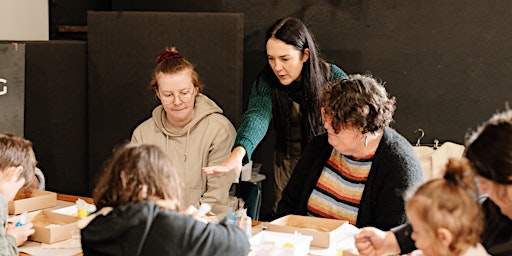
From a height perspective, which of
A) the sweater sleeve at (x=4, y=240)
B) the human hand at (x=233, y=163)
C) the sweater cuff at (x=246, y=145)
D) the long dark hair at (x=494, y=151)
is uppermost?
the long dark hair at (x=494, y=151)

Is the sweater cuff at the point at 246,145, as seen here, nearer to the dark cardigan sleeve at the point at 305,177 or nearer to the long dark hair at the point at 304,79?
the long dark hair at the point at 304,79

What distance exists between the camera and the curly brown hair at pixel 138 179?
185 centimetres

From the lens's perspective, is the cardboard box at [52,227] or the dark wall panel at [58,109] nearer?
the cardboard box at [52,227]

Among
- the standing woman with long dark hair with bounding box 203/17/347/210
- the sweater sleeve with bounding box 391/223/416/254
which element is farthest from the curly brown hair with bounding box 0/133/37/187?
the sweater sleeve with bounding box 391/223/416/254

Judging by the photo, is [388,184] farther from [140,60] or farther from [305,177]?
[140,60]

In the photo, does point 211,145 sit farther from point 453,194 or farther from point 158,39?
point 453,194

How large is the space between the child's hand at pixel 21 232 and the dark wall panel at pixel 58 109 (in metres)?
1.92

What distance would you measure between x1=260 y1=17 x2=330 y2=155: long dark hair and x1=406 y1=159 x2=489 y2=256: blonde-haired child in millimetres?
1554

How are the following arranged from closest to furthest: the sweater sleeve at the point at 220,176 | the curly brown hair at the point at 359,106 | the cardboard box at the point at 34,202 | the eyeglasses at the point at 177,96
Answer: the curly brown hair at the point at 359,106 → the cardboard box at the point at 34,202 → the sweater sleeve at the point at 220,176 → the eyeglasses at the point at 177,96

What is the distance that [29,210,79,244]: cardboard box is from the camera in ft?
7.98

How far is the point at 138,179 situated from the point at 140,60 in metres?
2.40

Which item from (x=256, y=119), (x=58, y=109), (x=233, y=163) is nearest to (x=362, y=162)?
(x=233, y=163)

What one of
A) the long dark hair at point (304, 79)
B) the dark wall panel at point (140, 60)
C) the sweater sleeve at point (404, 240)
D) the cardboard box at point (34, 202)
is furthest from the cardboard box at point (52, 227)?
the dark wall panel at point (140, 60)

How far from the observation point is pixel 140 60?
4160 mm
